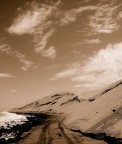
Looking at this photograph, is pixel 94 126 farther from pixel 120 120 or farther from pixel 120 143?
pixel 120 143

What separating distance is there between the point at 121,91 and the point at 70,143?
16829 mm

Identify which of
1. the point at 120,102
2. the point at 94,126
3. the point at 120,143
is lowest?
the point at 120,143

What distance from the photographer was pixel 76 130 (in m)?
32.5

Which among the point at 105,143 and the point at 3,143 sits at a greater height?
the point at 3,143

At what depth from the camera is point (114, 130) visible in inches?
928

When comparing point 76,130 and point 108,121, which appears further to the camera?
point 76,130

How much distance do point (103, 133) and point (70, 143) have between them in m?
3.90

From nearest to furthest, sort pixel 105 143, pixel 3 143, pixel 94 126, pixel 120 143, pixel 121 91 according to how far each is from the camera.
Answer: pixel 120 143 → pixel 105 143 → pixel 3 143 → pixel 94 126 → pixel 121 91

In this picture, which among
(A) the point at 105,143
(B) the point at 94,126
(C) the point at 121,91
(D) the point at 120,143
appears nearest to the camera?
(D) the point at 120,143

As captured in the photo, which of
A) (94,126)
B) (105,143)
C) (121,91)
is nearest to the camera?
(105,143)

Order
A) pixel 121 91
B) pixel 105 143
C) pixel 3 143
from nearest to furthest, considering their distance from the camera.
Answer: pixel 105 143 → pixel 3 143 → pixel 121 91

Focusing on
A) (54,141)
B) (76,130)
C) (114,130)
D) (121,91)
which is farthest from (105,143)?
(121,91)

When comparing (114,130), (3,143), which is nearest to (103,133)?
(114,130)

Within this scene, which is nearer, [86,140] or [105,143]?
[105,143]
